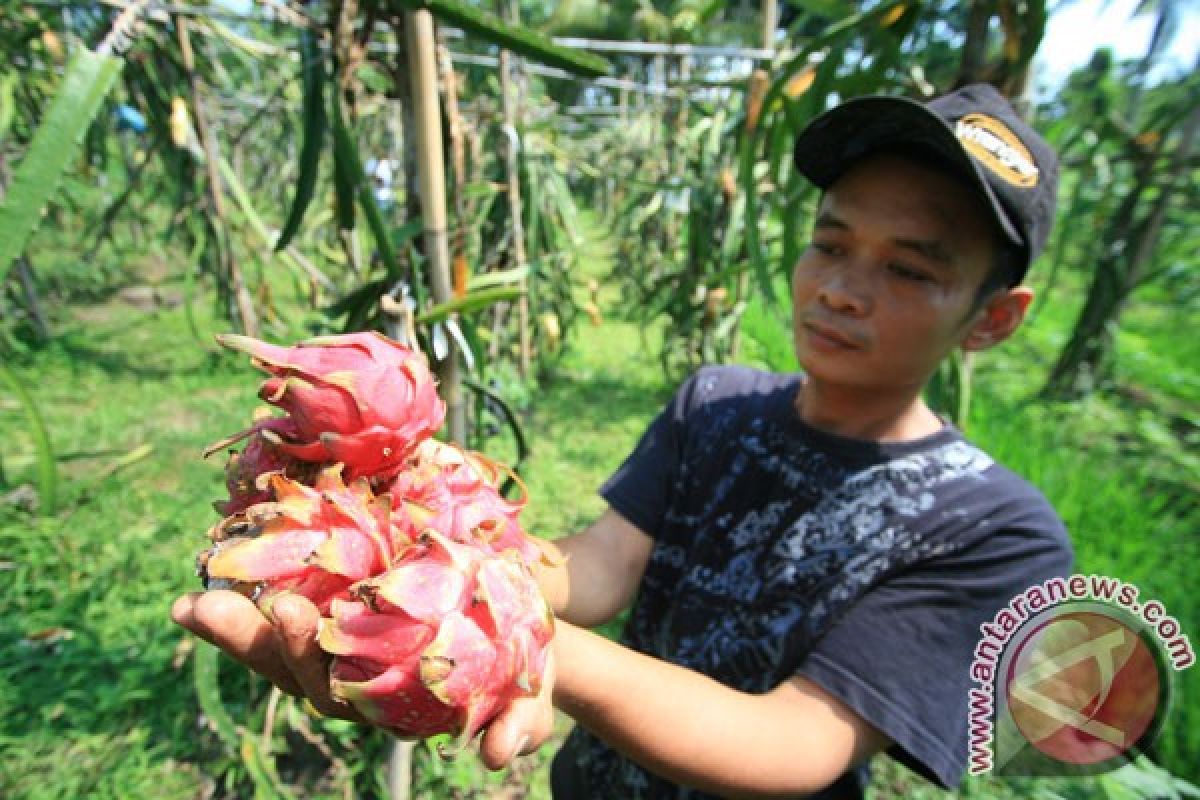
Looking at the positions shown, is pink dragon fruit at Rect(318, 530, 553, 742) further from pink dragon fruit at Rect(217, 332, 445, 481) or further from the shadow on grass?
the shadow on grass

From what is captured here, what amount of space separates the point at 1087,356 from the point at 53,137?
4164 millimetres

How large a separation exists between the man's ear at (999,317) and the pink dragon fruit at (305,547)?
33.2 inches

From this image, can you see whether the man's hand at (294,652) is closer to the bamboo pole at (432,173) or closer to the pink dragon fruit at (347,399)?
the pink dragon fruit at (347,399)

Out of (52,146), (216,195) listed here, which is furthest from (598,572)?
(216,195)

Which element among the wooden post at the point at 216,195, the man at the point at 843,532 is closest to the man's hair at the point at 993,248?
the man at the point at 843,532

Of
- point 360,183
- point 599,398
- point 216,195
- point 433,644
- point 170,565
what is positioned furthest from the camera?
point 599,398

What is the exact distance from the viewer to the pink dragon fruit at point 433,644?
1.45 feet

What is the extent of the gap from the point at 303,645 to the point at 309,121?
80cm

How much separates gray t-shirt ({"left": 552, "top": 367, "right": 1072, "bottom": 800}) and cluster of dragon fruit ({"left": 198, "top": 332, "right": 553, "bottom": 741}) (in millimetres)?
473

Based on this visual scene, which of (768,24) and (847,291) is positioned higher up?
(768,24)

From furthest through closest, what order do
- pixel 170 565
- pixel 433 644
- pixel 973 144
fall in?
pixel 170 565, pixel 973 144, pixel 433 644

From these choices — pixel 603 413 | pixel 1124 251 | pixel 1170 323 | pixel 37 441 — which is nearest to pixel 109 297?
pixel 603 413

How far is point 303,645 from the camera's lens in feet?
1.53

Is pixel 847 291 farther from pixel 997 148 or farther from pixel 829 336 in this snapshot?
pixel 997 148
